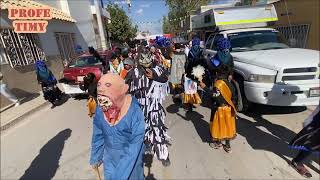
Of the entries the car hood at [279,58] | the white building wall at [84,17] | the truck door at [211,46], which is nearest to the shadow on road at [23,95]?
the truck door at [211,46]

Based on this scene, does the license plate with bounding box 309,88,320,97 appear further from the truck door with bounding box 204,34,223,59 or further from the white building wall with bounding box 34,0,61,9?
the white building wall with bounding box 34,0,61,9

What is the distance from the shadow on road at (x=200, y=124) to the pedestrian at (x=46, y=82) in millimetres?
4620

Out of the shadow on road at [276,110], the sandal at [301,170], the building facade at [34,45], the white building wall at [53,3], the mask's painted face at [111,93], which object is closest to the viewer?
the mask's painted face at [111,93]

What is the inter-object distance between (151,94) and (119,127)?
160 centimetres

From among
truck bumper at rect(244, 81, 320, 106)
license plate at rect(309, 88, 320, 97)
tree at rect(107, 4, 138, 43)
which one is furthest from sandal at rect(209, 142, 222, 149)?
tree at rect(107, 4, 138, 43)

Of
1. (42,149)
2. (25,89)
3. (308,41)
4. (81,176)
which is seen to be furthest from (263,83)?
(25,89)

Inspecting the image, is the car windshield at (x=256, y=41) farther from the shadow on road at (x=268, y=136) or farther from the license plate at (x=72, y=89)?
the license plate at (x=72, y=89)

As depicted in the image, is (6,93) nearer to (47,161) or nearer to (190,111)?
(47,161)

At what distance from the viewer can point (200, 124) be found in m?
6.08

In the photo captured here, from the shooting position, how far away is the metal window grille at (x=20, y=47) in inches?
405

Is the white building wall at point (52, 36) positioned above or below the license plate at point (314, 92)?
above

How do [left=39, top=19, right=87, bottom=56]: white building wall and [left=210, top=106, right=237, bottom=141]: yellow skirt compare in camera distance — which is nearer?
[left=210, top=106, right=237, bottom=141]: yellow skirt

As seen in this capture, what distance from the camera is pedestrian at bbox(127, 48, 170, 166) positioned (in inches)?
152

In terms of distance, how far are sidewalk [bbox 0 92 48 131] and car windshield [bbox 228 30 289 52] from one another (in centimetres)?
615
